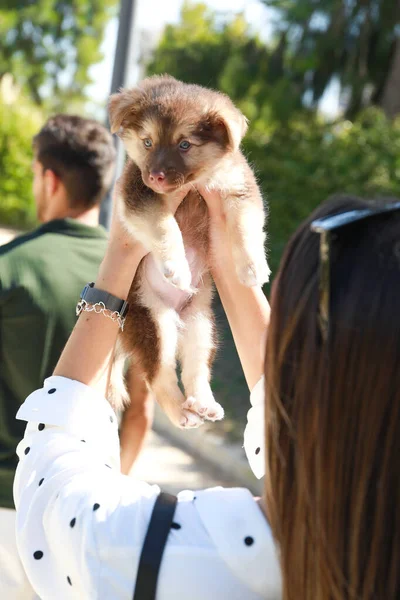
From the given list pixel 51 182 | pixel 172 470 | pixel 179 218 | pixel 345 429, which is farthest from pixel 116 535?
pixel 172 470

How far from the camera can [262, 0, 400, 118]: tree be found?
398 inches

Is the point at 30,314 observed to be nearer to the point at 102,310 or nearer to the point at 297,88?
the point at 102,310

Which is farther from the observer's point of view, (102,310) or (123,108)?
(123,108)

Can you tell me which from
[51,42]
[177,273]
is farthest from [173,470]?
[51,42]

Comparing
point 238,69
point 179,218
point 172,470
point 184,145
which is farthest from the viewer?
point 238,69

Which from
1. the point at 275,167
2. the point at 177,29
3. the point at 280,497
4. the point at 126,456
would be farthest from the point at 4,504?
the point at 177,29

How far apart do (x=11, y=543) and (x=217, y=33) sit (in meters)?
10.2

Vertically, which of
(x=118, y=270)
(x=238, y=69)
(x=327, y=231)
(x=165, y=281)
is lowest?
(x=165, y=281)

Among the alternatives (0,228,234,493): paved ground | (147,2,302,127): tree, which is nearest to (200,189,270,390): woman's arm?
(0,228,234,493): paved ground

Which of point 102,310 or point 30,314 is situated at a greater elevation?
point 102,310

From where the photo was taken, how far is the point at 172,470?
6.52 metres

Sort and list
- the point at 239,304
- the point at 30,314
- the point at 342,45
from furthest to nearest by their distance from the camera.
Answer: the point at 342,45 < the point at 30,314 < the point at 239,304

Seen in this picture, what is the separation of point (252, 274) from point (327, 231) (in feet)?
3.59

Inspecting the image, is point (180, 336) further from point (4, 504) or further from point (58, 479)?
point (58, 479)
